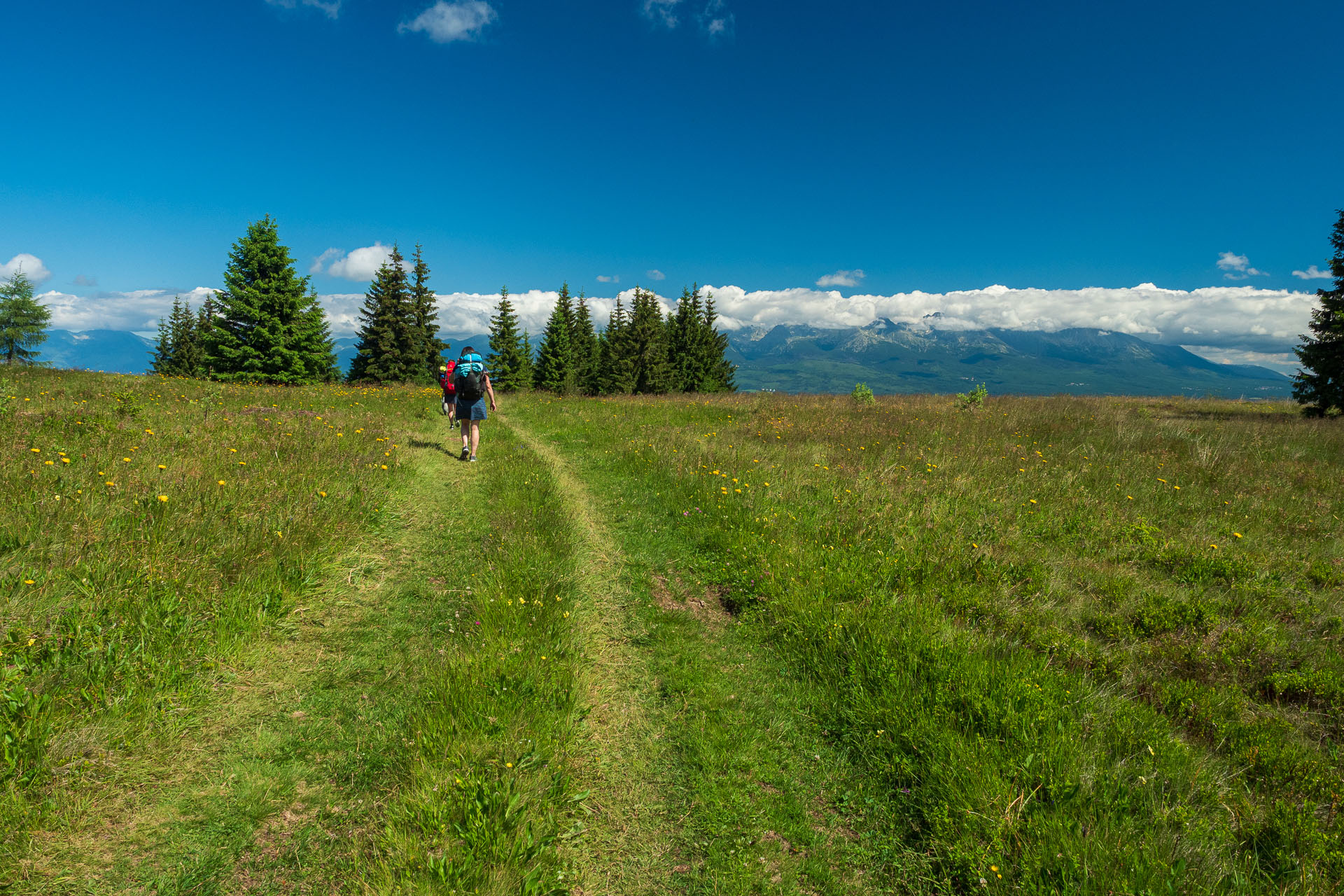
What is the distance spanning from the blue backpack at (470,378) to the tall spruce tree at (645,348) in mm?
38105

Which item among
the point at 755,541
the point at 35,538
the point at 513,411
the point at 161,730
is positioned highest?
the point at 513,411

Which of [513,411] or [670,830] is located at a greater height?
[513,411]

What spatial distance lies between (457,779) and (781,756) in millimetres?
2256

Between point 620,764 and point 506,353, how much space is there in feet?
169

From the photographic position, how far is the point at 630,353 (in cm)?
5066

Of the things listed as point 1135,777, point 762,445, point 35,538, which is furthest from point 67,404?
point 1135,777

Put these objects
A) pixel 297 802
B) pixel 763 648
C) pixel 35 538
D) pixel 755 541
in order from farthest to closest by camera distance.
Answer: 1. pixel 755 541
2. pixel 763 648
3. pixel 35 538
4. pixel 297 802

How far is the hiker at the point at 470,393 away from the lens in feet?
36.8

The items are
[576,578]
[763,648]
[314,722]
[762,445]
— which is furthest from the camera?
[762,445]

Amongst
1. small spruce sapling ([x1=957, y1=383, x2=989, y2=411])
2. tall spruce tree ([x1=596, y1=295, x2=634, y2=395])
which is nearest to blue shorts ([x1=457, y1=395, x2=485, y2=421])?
small spruce sapling ([x1=957, y1=383, x2=989, y2=411])

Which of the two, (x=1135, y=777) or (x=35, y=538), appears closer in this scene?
(x=1135, y=777)

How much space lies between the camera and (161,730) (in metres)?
3.38

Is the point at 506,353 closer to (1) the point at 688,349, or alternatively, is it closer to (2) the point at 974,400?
(1) the point at 688,349

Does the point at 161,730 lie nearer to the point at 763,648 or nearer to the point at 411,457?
the point at 763,648
